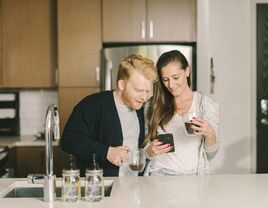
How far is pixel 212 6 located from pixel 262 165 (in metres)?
1.78

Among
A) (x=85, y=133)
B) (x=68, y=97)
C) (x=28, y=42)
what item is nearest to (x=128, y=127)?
(x=85, y=133)

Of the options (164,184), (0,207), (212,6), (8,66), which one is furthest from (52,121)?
(212,6)

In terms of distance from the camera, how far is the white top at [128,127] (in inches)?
94.1

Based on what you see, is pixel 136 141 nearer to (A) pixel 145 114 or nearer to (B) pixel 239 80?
(A) pixel 145 114

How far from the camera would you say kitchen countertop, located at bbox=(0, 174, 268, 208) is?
1758 millimetres

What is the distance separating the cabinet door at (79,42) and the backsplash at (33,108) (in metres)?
0.60

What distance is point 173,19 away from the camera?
4.24m

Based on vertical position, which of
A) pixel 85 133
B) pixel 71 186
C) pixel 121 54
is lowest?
pixel 71 186

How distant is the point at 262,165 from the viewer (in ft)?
16.2

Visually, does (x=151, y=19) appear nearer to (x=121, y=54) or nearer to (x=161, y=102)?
(x=121, y=54)

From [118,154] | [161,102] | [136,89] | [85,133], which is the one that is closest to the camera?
[118,154]

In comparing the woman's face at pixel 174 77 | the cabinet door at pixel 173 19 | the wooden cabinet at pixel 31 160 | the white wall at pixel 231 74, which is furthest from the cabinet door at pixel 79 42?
the woman's face at pixel 174 77

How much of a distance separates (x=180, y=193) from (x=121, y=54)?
230 cm

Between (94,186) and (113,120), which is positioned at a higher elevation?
(113,120)
